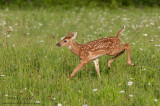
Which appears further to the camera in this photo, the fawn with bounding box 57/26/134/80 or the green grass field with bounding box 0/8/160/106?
the fawn with bounding box 57/26/134/80

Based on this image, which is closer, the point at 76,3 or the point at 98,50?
the point at 98,50

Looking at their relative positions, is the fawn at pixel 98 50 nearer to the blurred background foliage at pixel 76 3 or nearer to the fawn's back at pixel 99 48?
the fawn's back at pixel 99 48

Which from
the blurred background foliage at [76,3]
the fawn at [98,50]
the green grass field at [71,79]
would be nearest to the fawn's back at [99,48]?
the fawn at [98,50]

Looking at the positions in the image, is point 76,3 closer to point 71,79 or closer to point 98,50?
Result: point 98,50

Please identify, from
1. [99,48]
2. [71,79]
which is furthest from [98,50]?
[71,79]

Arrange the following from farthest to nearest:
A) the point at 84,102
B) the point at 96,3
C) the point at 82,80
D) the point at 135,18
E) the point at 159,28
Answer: the point at 96,3 < the point at 135,18 < the point at 159,28 < the point at 82,80 < the point at 84,102

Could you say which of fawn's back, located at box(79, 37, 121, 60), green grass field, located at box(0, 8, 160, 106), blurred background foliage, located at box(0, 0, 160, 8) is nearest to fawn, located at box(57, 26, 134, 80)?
fawn's back, located at box(79, 37, 121, 60)

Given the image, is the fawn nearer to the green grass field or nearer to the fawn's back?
the fawn's back

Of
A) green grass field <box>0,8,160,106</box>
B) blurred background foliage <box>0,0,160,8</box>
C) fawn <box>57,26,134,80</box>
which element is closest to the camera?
green grass field <box>0,8,160,106</box>

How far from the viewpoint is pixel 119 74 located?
273 inches

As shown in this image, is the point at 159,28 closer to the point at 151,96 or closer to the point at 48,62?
the point at 48,62

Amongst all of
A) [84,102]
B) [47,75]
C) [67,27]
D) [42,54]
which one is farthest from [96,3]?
[84,102]

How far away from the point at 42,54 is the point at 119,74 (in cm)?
229

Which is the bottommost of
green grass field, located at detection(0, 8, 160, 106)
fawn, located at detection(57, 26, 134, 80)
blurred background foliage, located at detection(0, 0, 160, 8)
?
green grass field, located at detection(0, 8, 160, 106)
